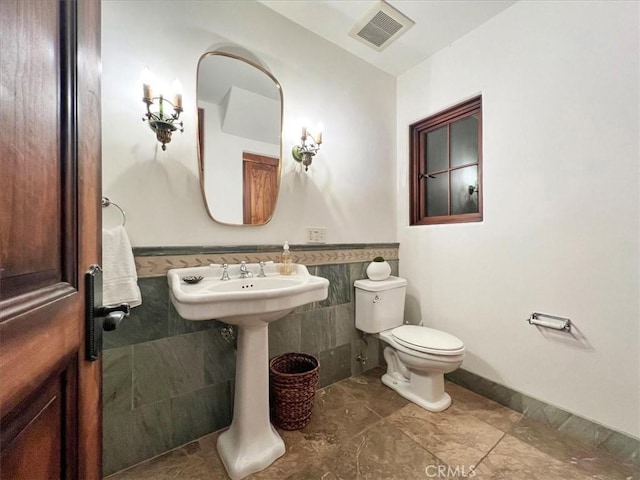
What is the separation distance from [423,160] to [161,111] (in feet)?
6.09

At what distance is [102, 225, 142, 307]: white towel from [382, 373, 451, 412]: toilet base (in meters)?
1.59

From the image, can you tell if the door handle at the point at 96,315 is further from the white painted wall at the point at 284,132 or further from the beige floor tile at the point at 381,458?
the beige floor tile at the point at 381,458

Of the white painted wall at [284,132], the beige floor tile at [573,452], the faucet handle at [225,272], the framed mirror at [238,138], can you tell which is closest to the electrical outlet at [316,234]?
the white painted wall at [284,132]

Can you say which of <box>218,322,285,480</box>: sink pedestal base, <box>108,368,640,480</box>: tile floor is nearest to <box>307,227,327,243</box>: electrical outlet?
<box>218,322,285,480</box>: sink pedestal base

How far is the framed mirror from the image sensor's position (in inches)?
54.2

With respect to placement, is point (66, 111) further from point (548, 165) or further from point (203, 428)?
point (548, 165)

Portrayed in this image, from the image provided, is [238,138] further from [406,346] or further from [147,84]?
[406,346]

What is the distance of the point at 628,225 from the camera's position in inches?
47.0

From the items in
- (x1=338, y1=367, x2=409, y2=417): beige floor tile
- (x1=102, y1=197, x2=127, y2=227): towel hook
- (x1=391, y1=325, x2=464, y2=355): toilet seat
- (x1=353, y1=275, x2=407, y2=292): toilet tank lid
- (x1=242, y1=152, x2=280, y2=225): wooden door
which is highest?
(x1=242, y1=152, x2=280, y2=225): wooden door

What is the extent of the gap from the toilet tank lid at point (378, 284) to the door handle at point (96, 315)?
1.46 m

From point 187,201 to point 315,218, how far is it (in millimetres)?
773

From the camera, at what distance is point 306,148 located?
64.1 inches

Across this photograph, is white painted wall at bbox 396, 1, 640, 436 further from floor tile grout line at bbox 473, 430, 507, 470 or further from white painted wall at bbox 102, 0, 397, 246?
white painted wall at bbox 102, 0, 397, 246

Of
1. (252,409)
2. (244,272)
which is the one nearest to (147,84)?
(244,272)
